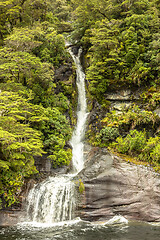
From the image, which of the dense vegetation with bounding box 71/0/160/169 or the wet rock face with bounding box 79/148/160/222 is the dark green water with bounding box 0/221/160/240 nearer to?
the wet rock face with bounding box 79/148/160/222

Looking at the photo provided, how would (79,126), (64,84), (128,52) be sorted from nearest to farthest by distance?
(128,52)
(79,126)
(64,84)

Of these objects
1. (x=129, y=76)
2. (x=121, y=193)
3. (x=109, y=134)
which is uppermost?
(x=129, y=76)

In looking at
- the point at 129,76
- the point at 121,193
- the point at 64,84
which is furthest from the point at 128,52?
the point at 121,193

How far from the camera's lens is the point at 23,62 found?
1602 cm

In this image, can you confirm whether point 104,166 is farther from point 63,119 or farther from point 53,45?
point 53,45

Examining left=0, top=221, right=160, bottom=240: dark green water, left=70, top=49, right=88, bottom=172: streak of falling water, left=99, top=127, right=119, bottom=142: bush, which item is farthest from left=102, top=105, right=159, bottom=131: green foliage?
left=0, top=221, right=160, bottom=240: dark green water

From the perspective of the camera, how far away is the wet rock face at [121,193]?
11805mm

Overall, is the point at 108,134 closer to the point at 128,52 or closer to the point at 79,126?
the point at 79,126

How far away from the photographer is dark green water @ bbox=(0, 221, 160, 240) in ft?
30.6

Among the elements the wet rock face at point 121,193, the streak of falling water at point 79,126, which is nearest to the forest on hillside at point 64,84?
the streak of falling water at point 79,126

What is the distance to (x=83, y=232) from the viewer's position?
9.95 m

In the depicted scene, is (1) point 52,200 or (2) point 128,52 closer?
(1) point 52,200

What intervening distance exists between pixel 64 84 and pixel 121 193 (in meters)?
12.9

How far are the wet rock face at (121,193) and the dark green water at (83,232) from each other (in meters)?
0.80
